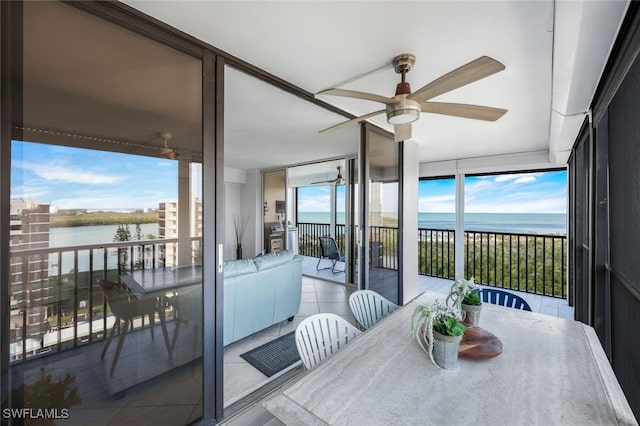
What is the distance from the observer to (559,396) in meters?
0.95

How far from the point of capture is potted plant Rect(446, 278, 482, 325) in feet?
4.60

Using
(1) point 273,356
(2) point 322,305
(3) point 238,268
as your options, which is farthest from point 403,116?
(2) point 322,305

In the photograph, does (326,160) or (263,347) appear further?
(326,160)

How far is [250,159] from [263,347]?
3910mm

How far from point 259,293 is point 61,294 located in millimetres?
1736

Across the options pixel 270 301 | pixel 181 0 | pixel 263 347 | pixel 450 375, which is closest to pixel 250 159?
pixel 270 301

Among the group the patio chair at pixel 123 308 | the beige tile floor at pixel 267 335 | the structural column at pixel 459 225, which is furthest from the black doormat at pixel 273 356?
the structural column at pixel 459 225

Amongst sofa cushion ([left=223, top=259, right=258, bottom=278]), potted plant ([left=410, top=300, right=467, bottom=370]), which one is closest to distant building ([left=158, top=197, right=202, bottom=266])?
sofa cushion ([left=223, top=259, right=258, bottom=278])

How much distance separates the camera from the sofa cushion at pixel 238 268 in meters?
2.52

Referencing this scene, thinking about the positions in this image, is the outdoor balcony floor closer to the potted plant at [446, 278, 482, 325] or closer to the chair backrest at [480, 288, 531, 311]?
the potted plant at [446, 278, 482, 325]

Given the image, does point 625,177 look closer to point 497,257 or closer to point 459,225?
point 459,225

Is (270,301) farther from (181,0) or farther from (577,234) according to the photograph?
(577,234)

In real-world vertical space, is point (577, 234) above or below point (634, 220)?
below

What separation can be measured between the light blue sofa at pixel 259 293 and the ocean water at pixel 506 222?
143 inches
